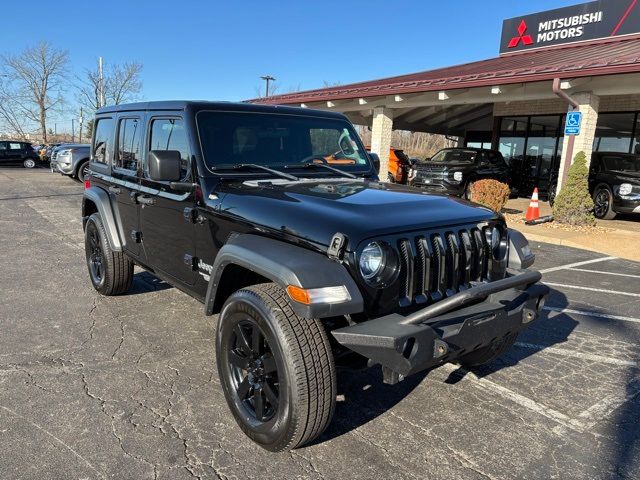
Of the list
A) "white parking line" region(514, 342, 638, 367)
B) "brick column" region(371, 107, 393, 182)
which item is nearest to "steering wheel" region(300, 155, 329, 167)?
"white parking line" region(514, 342, 638, 367)

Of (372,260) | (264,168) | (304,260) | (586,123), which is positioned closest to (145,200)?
(264,168)

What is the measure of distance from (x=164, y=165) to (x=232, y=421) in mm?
1638

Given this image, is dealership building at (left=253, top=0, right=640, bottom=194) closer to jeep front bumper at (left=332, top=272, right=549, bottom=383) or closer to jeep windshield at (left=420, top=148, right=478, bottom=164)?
jeep windshield at (left=420, top=148, right=478, bottom=164)

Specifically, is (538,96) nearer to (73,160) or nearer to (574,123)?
(574,123)

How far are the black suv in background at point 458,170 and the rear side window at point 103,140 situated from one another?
31.4ft

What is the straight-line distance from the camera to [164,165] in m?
3.21

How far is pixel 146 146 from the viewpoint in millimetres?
4121

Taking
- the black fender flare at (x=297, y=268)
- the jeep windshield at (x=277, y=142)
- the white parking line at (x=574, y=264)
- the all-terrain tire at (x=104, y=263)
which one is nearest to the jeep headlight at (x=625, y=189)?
the white parking line at (x=574, y=264)

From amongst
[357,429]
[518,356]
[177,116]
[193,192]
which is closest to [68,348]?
[193,192]

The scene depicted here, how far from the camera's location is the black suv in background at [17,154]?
2778 centimetres

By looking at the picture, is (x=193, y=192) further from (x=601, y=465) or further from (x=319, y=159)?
(x=601, y=465)

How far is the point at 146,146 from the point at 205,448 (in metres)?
2.50

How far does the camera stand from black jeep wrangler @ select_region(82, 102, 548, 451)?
2.38 metres

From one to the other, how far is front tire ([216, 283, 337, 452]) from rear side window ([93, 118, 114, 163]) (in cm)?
285
